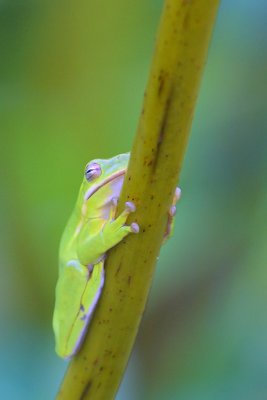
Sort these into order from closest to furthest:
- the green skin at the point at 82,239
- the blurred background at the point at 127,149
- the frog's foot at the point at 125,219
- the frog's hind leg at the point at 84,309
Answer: the frog's foot at the point at 125,219 < the frog's hind leg at the point at 84,309 < the green skin at the point at 82,239 < the blurred background at the point at 127,149

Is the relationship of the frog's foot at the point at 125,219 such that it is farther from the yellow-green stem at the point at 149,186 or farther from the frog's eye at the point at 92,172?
the frog's eye at the point at 92,172

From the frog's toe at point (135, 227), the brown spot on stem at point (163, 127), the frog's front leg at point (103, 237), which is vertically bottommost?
the frog's front leg at point (103, 237)

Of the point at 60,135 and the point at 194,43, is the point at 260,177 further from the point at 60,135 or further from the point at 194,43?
the point at 194,43

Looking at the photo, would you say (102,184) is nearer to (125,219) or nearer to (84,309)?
(84,309)

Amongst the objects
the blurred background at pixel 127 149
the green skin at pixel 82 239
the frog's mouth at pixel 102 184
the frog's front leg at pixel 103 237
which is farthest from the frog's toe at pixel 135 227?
the blurred background at pixel 127 149

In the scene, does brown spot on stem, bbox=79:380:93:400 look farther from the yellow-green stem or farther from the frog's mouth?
the frog's mouth

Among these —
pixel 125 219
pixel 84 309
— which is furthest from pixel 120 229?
pixel 84 309
